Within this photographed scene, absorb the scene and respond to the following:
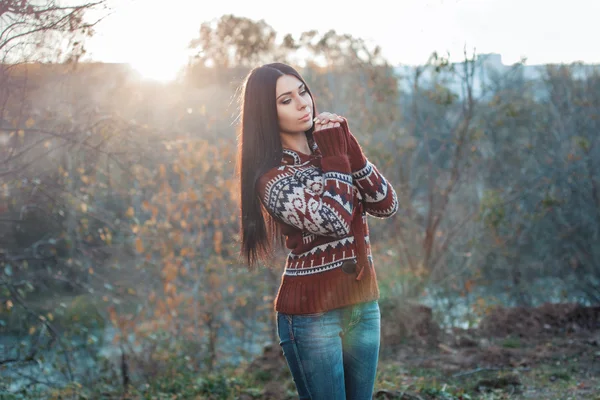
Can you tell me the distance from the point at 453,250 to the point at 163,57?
536cm

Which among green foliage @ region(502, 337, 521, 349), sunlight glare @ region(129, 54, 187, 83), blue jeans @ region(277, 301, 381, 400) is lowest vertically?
green foliage @ region(502, 337, 521, 349)

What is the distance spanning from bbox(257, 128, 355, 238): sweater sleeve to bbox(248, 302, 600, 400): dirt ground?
7.45ft

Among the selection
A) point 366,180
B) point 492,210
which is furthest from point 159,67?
point 492,210

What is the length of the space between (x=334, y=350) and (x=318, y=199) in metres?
0.47

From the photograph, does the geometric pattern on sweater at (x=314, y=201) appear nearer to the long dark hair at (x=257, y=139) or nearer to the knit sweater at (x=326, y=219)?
the knit sweater at (x=326, y=219)

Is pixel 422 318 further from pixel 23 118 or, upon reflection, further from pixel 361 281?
→ pixel 361 281

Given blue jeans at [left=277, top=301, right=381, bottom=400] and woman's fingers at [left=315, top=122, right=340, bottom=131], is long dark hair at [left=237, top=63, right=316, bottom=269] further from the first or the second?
blue jeans at [left=277, top=301, right=381, bottom=400]

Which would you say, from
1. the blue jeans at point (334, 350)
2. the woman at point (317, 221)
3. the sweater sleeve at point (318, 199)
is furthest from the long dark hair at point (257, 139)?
the blue jeans at point (334, 350)

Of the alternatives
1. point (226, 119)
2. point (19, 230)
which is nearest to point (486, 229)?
point (226, 119)

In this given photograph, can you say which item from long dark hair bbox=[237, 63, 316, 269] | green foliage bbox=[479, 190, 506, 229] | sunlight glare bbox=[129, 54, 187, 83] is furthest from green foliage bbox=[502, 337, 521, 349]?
long dark hair bbox=[237, 63, 316, 269]

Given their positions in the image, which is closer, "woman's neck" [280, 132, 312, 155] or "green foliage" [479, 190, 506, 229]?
"woman's neck" [280, 132, 312, 155]

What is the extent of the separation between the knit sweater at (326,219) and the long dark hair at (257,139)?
0.08 meters

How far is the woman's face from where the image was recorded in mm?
2199

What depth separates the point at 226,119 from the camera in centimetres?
810
